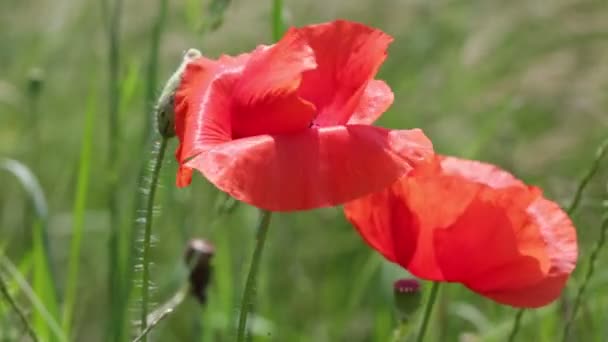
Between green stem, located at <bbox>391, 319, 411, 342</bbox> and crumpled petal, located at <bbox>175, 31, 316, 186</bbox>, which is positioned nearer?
crumpled petal, located at <bbox>175, 31, 316, 186</bbox>

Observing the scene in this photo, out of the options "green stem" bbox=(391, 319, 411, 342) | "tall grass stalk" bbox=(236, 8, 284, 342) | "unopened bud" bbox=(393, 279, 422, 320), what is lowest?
"green stem" bbox=(391, 319, 411, 342)

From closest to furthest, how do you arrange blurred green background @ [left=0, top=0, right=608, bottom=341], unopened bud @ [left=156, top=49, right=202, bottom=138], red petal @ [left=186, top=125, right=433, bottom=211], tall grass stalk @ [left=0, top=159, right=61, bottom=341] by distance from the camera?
1. red petal @ [left=186, top=125, right=433, bottom=211]
2. unopened bud @ [left=156, top=49, right=202, bottom=138]
3. tall grass stalk @ [left=0, top=159, right=61, bottom=341]
4. blurred green background @ [left=0, top=0, right=608, bottom=341]

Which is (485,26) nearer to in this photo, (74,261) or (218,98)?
(74,261)

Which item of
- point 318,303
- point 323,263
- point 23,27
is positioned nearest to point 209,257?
point 318,303

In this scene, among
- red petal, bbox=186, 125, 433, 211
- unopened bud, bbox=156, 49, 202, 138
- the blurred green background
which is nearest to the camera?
red petal, bbox=186, 125, 433, 211

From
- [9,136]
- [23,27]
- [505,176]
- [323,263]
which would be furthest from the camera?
[23,27]

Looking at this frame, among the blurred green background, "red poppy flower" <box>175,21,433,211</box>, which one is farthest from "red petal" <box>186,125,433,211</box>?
the blurred green background

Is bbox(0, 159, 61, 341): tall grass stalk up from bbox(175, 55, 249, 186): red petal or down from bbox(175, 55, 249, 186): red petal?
down

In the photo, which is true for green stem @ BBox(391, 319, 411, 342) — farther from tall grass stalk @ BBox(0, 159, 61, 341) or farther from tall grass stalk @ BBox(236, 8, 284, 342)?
tall grass stalk @ BBox(0, 159, 61, 341)
